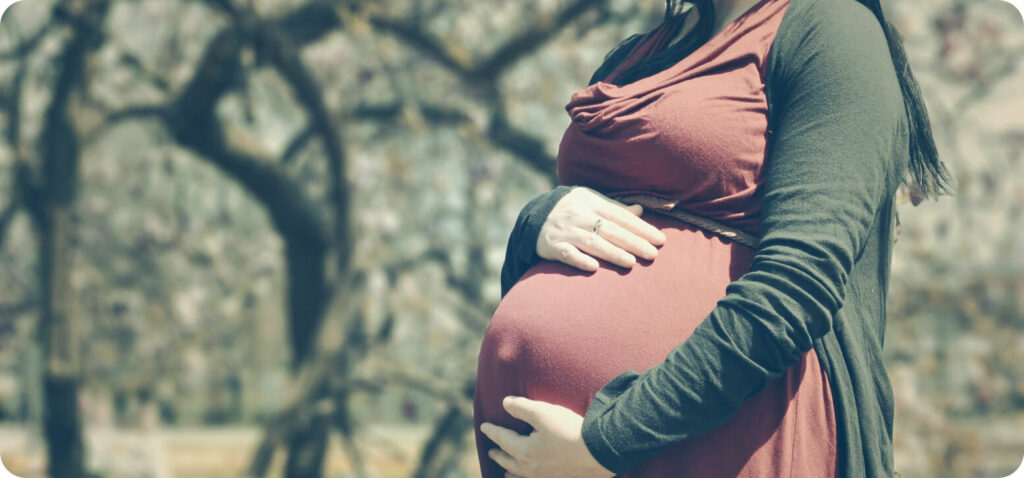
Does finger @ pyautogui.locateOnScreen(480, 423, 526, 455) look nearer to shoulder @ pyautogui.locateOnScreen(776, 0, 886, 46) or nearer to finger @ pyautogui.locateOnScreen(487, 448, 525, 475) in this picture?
finger @ pyautogui.locateOnScreen(487, 448, 525, 475)

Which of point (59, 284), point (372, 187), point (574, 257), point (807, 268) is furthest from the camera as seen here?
point (372, 187)

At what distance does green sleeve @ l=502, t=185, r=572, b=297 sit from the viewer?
4.42 ft

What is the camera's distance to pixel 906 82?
4.12ft

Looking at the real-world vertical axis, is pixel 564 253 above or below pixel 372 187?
below

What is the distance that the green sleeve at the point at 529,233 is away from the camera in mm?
1348

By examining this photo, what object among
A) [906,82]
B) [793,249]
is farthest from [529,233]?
[906,82]

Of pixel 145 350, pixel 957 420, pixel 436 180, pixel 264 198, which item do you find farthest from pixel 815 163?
pixel 145 350

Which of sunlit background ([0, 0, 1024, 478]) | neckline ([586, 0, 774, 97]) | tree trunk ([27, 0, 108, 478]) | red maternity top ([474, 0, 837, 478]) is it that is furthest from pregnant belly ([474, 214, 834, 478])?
tree trunk ([27, 0, 108, 478])

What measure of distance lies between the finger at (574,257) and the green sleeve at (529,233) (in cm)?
6

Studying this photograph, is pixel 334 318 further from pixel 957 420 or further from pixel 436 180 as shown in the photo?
pixel 957 420

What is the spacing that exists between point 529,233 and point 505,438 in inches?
11.1

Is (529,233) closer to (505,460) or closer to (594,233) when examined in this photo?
(594,233)

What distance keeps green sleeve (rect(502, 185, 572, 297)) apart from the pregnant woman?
0.09ft

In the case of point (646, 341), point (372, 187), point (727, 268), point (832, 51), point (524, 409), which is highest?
point (372, 187)
